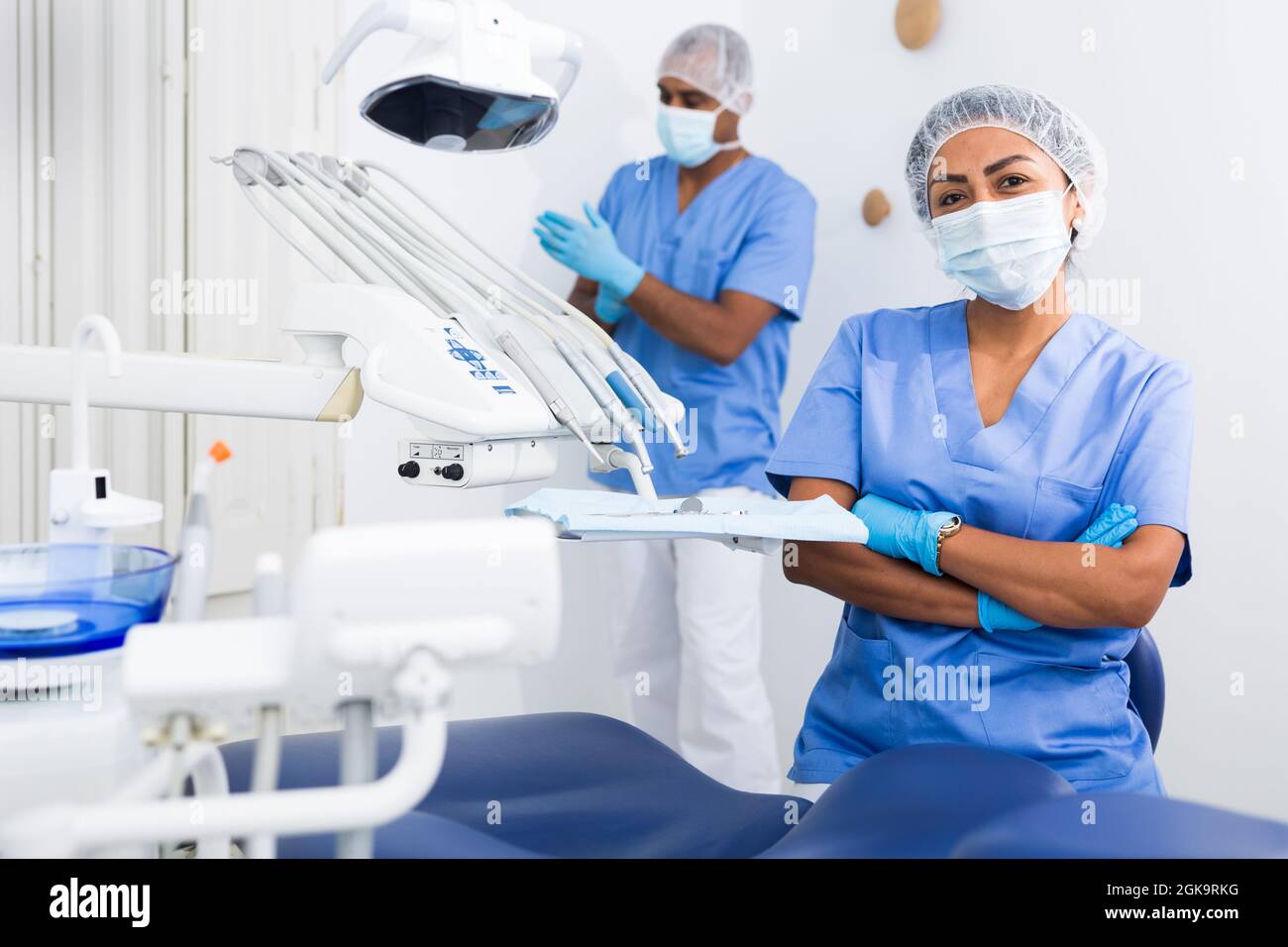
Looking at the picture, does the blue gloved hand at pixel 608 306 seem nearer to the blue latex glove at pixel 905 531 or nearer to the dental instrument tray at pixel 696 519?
the blue latex glove at pixel 905 531

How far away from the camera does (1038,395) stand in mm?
1333

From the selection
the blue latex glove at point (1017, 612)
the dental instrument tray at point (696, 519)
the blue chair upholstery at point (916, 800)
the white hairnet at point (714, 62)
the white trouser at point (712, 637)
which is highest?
the white hairnet at point (714, 62)

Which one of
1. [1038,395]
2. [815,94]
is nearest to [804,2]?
[815,94]

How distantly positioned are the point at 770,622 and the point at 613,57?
145 cm

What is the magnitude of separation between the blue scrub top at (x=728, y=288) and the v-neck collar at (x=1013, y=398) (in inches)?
35.3

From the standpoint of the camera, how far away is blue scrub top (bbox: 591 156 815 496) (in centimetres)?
228

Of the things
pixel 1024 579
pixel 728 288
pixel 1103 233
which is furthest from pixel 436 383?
pixel 1103 233

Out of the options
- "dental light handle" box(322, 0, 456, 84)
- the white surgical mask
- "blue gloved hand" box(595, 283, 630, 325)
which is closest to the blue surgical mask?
"blue gloved hand" box(595, 283, 630, 325)

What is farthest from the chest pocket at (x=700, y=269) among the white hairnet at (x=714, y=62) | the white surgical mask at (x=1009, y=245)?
the white surgical mask at (x=1009, y=245)

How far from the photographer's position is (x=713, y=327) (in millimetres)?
2215

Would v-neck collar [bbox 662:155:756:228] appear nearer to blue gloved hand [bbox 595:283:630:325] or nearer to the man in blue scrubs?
the man in blue scrubs

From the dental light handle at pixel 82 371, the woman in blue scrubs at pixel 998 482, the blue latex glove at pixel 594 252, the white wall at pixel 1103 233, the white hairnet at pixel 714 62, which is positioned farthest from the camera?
the white hairnet at pixel 714 62

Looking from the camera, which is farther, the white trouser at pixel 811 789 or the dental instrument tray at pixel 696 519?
the white trouser at pixel 811 789

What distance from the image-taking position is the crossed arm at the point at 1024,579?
3.86 ft
